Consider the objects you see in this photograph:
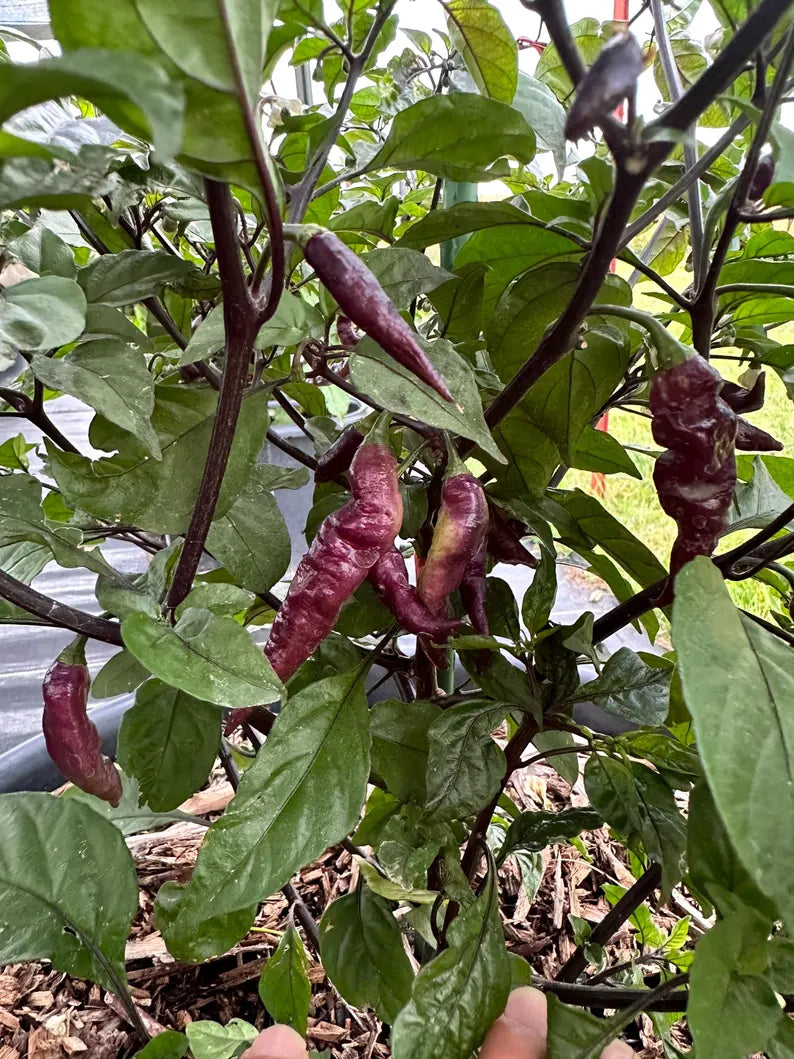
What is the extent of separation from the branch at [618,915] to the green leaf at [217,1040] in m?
0.27

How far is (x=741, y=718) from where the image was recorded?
0.87 ft

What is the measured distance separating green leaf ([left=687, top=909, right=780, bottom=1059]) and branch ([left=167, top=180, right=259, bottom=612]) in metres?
0.30

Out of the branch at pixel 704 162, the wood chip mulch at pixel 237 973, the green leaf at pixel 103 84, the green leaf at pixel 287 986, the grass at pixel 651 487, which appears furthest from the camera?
the grass at pixel 651 487

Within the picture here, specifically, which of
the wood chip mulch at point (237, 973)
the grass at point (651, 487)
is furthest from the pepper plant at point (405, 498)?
the grass at point (651, 487)

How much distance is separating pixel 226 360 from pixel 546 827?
439mm

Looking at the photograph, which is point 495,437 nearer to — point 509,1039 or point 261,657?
point 261,657

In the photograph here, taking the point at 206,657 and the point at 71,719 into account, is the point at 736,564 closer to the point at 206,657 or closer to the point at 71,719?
the point at 206,657

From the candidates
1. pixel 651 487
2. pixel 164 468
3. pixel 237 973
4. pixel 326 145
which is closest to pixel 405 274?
pixel 326 145

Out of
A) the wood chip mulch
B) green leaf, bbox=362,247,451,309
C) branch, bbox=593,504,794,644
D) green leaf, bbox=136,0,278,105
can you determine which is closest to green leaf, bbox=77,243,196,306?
green leaf, bbox=362,247,451,309

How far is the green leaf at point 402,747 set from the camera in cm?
52

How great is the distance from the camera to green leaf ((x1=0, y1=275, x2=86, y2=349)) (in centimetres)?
32

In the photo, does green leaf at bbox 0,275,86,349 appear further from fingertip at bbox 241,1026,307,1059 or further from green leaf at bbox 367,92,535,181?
fingertip at bbox 241,1026,307,1059

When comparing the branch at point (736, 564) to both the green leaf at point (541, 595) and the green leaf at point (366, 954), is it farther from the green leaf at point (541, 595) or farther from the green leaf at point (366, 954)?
the green leaf at point (366, 954)

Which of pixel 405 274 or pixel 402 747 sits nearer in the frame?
pixel 405 274
